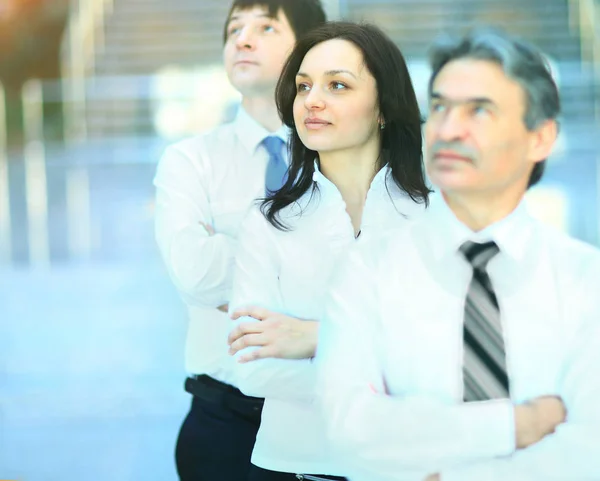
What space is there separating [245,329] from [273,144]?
0.66 metres

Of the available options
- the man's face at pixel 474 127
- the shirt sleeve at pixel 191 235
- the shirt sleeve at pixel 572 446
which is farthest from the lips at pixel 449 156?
the shirt sleeve at pixel 191 235

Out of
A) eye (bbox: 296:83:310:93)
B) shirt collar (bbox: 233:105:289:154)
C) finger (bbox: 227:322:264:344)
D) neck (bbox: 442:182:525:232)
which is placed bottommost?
finger (bbox: 227:322:264:344)

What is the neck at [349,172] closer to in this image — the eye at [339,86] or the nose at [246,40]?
the eye at [339,86]

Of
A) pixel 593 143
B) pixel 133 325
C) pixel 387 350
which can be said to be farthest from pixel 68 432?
pixel 593 143

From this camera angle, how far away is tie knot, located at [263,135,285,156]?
6.14 ft

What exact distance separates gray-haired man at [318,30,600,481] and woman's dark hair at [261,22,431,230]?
0.29 metres

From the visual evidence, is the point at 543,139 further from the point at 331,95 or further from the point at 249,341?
the point at 249,341

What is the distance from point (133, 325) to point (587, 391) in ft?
11.3

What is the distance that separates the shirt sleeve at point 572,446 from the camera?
3.31ft

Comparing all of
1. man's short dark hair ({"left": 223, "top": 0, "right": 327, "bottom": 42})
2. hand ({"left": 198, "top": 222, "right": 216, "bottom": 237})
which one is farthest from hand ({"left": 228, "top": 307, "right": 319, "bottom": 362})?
man's short dark hair ({"left": 223, "top": 0, "right": 327, "bottom": 42})

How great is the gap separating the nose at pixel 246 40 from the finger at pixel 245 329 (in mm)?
717

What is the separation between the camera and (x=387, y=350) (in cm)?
109

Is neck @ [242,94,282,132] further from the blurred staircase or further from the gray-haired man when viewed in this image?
the blurred staircase

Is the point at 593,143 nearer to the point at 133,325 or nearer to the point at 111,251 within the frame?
the point at 111,251
